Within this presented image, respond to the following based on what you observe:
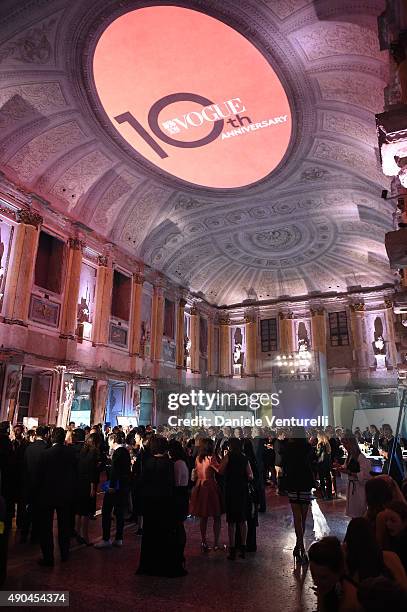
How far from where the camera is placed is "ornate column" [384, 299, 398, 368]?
77.1 ft

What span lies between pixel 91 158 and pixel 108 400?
9.77 m

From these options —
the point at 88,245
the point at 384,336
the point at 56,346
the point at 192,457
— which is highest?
the point at 88,245

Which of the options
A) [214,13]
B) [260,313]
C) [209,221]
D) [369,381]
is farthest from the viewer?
[260,313]

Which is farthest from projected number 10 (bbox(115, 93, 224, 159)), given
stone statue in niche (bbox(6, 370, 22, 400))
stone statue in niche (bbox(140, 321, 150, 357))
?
stone statue in niche (bbox(6, 370, 22, 400))

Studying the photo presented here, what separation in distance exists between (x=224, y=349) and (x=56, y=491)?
22.9 m

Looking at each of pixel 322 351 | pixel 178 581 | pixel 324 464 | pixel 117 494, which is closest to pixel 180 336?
pixel 322 351

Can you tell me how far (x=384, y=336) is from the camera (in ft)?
79.3

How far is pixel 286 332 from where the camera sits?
86.4 feet

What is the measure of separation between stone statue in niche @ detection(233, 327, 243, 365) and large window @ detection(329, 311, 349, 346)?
580 centimetres

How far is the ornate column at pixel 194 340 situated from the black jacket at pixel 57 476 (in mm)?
18479

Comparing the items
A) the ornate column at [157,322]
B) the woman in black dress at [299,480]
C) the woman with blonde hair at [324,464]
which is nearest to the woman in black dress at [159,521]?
the woman in black dress at [299,480]

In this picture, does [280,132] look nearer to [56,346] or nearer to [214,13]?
[214,13]

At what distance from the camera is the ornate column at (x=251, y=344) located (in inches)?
1045

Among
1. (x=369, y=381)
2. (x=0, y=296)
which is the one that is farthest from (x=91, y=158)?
(x=369, y=381)
